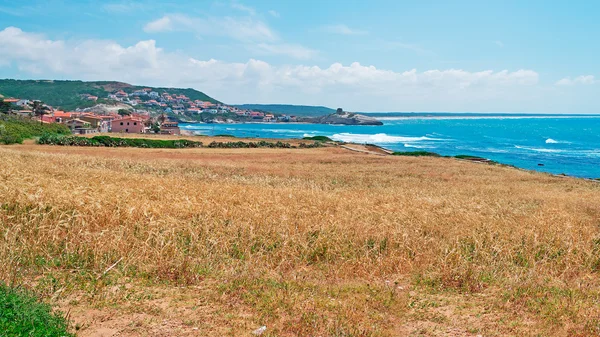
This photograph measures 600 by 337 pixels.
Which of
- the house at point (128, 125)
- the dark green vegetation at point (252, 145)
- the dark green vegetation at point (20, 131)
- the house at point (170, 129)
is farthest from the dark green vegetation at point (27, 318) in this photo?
the house at point (128, 125)

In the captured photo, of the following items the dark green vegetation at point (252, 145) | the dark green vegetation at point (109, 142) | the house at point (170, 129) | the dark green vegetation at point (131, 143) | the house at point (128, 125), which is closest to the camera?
the dark green vegetation at point (109, 142)

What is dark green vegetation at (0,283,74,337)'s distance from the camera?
616cm

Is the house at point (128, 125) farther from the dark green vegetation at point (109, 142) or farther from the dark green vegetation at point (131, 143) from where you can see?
the dark green vegetation at point (109, 142)

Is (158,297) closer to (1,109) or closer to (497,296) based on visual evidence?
(497,296)

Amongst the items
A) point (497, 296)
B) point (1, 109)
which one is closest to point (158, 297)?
point (497, 296)

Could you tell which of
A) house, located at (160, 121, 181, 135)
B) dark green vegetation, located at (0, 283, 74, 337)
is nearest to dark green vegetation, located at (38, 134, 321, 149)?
house, located at (160, 121, 181, 135)

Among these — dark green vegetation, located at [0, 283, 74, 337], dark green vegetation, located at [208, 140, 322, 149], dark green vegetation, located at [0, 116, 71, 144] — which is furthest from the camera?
dark green vegetation, located at [208, 140, 322, 149]

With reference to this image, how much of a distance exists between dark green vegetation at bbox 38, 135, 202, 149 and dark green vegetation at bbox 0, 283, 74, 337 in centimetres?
6823

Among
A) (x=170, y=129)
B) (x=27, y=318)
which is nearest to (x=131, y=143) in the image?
(x=170, y=129)

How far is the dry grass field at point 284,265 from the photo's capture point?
24.6 feet

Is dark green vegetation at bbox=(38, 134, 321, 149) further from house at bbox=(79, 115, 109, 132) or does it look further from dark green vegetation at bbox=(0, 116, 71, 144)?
house at bbox=(79, 115, 109, 132)

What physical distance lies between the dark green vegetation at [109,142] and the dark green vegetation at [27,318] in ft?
224

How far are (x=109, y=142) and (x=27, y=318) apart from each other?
71.5m

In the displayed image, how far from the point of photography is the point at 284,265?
10453mm
